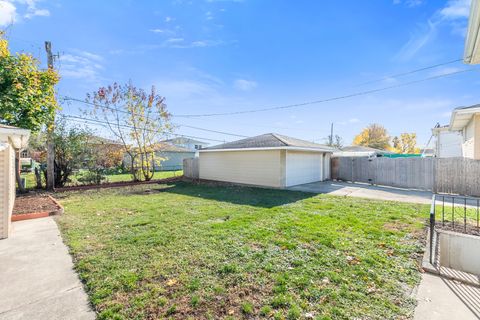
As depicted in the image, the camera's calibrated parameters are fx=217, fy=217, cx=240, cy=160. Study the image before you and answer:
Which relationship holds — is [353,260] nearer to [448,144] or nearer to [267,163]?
[267,163]

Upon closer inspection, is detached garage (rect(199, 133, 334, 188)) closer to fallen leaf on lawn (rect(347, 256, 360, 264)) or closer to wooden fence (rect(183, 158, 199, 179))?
wooden fence (rect(183, 158, 199, 179))

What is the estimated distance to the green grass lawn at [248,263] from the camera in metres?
2.38

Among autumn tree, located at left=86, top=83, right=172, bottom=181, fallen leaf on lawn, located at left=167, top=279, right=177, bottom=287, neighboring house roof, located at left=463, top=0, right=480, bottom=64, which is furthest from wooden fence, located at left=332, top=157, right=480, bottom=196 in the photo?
autumn tree, located at left=86, top=83, right=172, bottom=181

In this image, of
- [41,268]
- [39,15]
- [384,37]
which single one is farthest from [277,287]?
[39,15]

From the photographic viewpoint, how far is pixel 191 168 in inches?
651

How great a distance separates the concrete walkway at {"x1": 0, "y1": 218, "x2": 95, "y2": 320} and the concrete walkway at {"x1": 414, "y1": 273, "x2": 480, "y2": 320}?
3.57 meters

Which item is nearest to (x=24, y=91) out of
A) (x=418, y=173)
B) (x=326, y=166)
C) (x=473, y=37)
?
A: (x=473, y=37)

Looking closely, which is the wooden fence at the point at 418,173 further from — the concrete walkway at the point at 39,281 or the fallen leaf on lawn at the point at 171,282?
the concrete walkway at the point at 39,281

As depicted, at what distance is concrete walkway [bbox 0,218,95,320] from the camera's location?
2393 mm

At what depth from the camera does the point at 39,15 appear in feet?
29.6

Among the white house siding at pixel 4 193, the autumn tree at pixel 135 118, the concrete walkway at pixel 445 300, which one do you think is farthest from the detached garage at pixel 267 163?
the white house siding at pixel 4 193

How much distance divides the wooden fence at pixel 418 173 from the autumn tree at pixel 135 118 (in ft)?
42.0

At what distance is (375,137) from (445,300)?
46944mm

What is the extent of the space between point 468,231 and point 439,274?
2.69m
